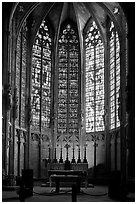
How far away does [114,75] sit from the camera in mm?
26484

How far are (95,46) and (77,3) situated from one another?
3.14 metres

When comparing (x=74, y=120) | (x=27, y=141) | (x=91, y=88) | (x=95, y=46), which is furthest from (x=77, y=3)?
(x=27, y=141)

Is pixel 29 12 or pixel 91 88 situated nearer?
pixel 29 12

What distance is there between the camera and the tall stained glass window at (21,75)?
1035 inches

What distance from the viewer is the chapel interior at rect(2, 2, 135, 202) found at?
24922mm

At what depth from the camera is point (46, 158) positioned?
27531 millimetres

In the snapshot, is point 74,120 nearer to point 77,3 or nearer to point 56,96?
point 56,96

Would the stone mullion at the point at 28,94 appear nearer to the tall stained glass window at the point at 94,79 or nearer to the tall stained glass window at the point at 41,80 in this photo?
the tall stained glass window at the point at 41,80

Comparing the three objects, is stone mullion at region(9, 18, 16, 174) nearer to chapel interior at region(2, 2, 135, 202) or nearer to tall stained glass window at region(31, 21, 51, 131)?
chapel interior at region(2, 2, 135, 202)

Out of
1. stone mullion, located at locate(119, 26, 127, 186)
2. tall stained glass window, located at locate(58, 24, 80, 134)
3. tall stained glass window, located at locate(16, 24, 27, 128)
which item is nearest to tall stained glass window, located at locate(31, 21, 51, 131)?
tall stained glass window, located at locate(58, 24, 80, 134)

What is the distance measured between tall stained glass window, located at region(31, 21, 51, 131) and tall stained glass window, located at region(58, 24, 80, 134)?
2.80ft

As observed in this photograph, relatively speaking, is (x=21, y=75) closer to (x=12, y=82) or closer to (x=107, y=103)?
(x=12, y=82)

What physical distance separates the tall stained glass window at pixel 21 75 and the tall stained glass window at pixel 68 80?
298 centimetres

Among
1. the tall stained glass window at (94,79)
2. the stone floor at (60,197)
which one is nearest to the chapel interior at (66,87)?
the tall stained glass window at (94,79)
